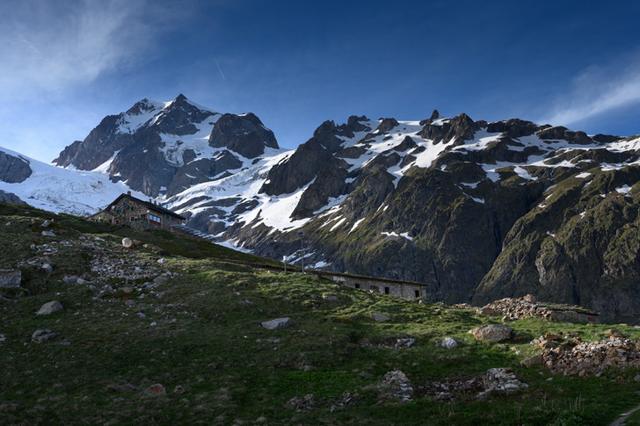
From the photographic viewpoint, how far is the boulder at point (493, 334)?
101 feet

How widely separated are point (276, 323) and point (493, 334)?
1326 cm

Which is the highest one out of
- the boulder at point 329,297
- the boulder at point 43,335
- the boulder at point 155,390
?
the boulder at point 329,297

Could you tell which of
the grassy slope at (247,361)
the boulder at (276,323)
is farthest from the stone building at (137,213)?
the boulder at (276,323)

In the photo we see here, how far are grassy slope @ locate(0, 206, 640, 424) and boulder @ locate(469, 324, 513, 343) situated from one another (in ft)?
2.23

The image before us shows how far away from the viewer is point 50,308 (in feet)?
119

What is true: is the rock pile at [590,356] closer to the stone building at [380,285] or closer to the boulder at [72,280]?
the boulder at [72,280]

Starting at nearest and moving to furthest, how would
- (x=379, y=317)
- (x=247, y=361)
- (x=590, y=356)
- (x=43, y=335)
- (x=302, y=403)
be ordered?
(x=302, y=403), (x=590, y=356), (x=247, y=361), (x=43, y=335), (x=379, y=317)

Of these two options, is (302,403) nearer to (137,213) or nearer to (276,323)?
(276,323)

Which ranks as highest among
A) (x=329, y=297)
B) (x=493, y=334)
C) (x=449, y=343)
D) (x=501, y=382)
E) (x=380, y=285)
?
(x=329, y=297)

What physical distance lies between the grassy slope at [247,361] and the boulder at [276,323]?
0.58 meters

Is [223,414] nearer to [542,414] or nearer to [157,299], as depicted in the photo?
[542,414]

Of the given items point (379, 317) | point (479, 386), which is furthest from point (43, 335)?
point (479, 386)

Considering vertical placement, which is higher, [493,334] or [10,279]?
[10,279]

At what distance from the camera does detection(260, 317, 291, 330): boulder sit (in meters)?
33.9
